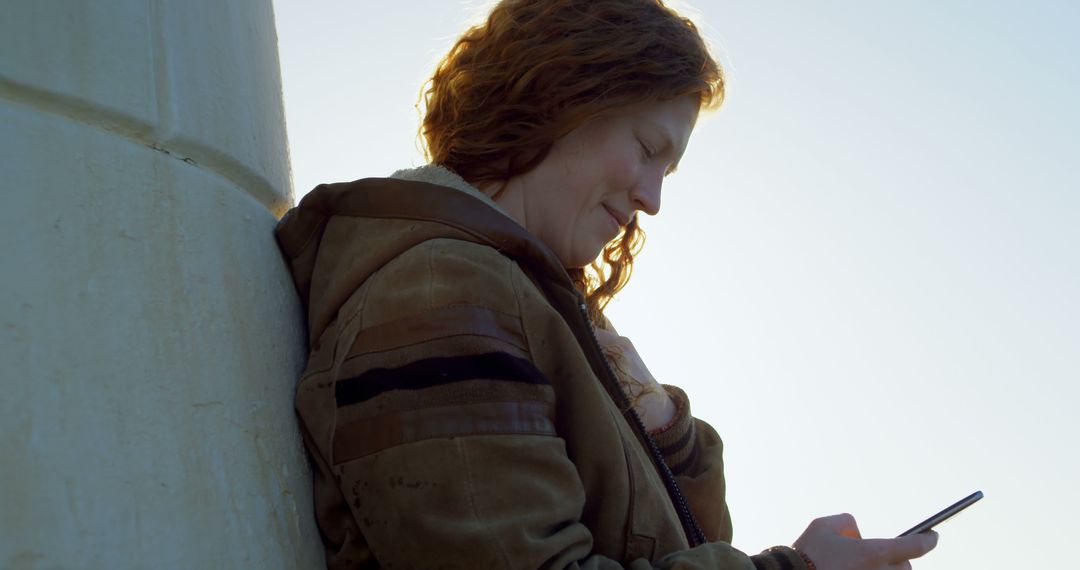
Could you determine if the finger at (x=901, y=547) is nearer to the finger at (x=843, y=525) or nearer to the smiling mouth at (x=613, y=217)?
the finger at (x=843, y=525)

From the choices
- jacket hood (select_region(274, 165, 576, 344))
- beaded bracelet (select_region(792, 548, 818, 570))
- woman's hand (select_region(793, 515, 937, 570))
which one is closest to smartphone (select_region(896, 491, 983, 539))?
woman's hand (select_region(793, 515, 937, 570))

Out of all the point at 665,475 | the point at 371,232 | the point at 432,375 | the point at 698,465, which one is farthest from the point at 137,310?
the point at 698,465

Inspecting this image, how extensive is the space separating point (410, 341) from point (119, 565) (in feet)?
1.59

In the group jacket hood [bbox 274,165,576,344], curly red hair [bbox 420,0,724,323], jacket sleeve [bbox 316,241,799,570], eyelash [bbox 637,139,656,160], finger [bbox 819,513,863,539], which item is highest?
curly red hair [bbox 420,0,724,323]

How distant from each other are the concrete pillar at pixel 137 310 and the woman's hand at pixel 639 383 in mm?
840

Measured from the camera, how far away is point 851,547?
186 cm

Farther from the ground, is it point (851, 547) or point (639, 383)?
point (639, 383)

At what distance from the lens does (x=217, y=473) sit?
4.94ft

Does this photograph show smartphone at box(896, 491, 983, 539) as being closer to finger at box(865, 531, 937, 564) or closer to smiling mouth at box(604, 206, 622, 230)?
finger at box(865, 531, 937, 564)

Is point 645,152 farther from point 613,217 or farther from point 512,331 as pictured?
point 512,331

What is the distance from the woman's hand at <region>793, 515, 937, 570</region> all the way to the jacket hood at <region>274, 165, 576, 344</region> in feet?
1.76

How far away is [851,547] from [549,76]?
0.99 m

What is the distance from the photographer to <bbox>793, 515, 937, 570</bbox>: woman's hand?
1841 millimetres

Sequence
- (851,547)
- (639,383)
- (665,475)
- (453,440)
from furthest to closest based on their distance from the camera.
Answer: (639,383) → (665,475) → (851,547) → (453,440)
